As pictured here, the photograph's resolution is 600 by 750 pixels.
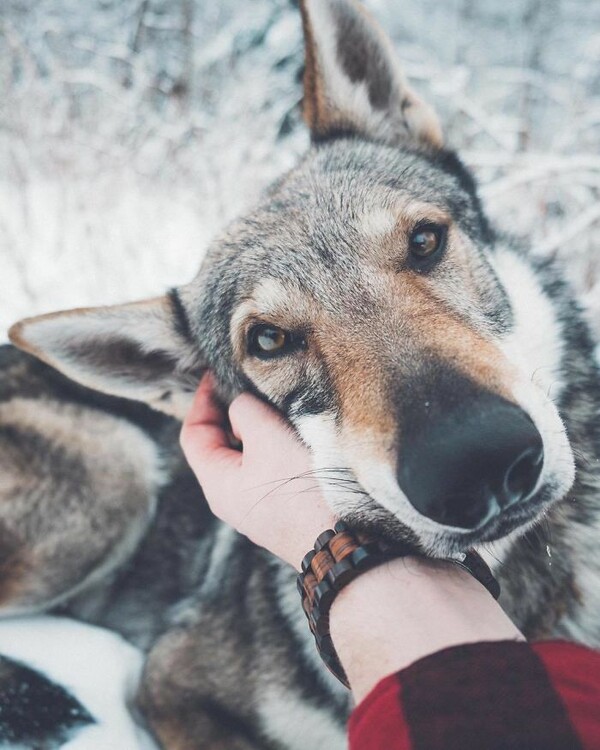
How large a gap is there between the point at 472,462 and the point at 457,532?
0.68 ft

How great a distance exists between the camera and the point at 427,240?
1.69m

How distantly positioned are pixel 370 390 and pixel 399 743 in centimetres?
80

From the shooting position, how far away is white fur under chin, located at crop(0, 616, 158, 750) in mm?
1860

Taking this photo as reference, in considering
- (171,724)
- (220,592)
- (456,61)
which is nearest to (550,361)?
(220,592)

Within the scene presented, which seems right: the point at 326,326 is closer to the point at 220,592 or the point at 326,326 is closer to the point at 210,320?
the point at 210,320

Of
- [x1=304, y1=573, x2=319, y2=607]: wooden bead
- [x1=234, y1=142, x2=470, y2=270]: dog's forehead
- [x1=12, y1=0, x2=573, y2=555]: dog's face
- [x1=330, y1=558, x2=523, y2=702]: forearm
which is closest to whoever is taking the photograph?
[x1=330, y1=558, x2=523, y2=702]: forearm

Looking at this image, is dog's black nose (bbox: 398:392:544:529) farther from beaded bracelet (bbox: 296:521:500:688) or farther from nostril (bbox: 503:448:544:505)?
beaded bracelet (bbox: 296:521:500:688)

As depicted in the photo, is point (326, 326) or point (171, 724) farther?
point (171, 724)

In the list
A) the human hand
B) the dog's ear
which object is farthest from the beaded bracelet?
the dog's ear

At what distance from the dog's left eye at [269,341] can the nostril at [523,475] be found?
0.83 metres

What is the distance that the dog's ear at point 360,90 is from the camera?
6.54 feet

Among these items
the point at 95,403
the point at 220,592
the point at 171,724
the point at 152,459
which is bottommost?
the point at 171,724

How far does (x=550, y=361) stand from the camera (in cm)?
172

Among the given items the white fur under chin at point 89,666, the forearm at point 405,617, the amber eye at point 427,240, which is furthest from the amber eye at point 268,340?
the white fur under chin at point 89,666
